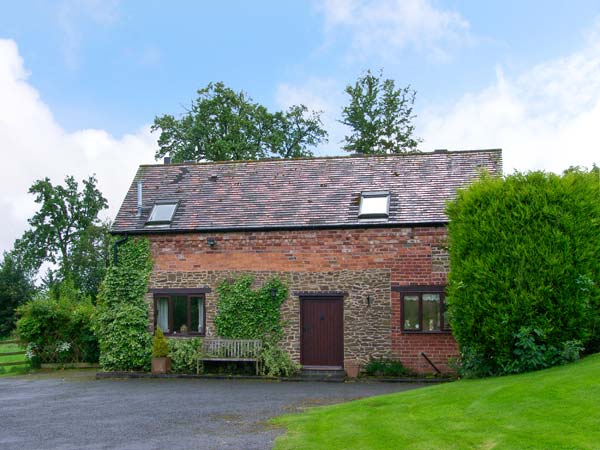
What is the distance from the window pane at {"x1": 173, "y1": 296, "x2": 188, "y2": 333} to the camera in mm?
21609

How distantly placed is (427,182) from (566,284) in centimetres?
895

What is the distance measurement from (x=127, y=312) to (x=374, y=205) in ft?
26.8

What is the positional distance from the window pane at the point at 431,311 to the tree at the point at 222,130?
22732mm

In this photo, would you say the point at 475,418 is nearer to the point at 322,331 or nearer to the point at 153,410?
the point at 153,410

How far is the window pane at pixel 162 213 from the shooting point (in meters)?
22.4

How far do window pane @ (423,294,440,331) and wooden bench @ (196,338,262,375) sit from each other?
477 centimetres

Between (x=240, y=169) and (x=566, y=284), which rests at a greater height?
(x=240, y=169)

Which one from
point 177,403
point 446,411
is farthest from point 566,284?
point 177,403

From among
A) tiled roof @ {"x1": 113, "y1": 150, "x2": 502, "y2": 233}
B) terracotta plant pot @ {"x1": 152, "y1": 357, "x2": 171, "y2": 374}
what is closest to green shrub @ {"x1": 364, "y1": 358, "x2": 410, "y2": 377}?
tiled roof @ {"x1": 113, "y1": 150, "x2": 502, "y2": 233}

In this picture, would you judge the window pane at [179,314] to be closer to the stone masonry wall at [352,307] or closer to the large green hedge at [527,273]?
the stone masonry wall at [352,307]

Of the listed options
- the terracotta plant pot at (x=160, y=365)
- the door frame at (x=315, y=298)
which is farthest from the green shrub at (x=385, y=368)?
the terracotta plant pot at (x=160, y=365)

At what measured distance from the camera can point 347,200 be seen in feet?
71.3

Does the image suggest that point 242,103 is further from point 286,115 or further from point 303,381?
point 303,381

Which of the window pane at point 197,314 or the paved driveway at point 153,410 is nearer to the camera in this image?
the paved driveway at point 153,410
